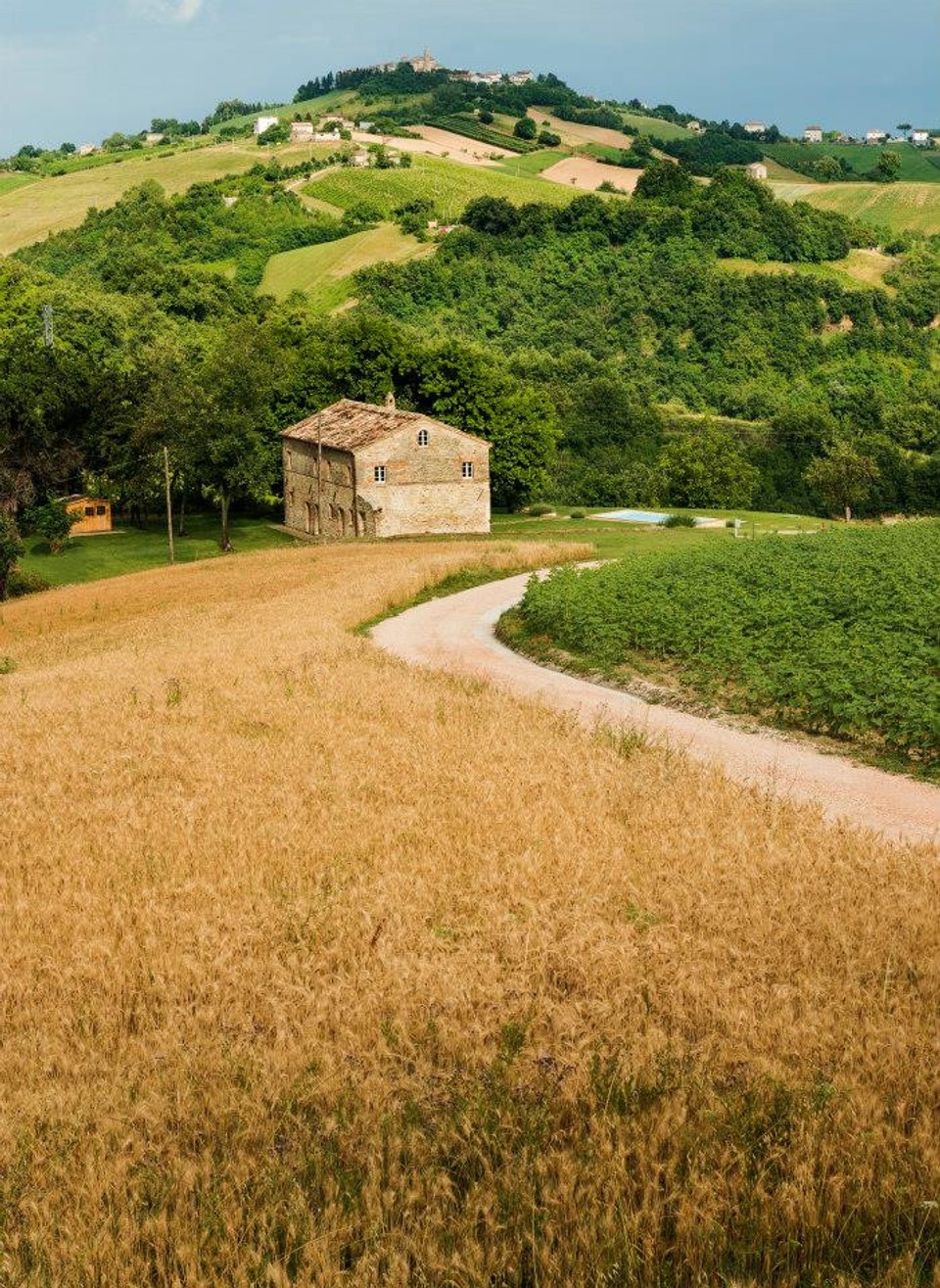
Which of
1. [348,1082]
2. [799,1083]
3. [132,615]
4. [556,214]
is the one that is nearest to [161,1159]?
[348,1082]

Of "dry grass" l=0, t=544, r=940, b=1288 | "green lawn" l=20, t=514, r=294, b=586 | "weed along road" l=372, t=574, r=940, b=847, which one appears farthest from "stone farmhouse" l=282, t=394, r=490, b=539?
"dry grass" l=0, t=544, r=940, b=1288

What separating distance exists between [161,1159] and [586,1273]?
244 cm

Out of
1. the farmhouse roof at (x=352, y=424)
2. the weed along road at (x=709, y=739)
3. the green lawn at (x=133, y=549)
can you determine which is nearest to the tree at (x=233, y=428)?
the green lawn at (x=133, y=549)

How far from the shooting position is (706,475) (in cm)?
10450

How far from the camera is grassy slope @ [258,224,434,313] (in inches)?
6521

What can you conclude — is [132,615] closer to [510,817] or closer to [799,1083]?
[510,817]

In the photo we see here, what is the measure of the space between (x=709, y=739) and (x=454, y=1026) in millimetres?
11646

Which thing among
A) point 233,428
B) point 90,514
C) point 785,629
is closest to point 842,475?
point 233,428

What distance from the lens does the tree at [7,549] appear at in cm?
5878

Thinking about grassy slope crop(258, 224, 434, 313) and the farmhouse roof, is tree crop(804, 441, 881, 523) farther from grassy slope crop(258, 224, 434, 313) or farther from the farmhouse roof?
grassy slope crop(258, 224, 434, 313)

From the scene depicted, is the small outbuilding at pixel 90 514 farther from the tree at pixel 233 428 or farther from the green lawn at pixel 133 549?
the tree at pixel 233 428

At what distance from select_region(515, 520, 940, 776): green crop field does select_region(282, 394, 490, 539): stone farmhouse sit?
4110 cm

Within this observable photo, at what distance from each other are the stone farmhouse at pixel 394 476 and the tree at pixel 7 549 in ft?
66.1

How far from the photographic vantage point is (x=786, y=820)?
14.0 m
